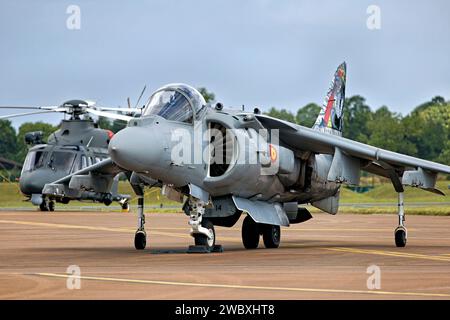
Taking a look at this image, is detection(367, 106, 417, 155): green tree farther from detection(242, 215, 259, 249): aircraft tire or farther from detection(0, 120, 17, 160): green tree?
detection(242, 215, 259, 249): aircraft tire

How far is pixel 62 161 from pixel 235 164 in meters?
28.8

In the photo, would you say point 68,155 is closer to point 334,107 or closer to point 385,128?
point 334,107


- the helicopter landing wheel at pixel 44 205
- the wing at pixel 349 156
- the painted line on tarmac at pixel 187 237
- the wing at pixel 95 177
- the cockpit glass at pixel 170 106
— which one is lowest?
the helicopter landing wheel at pixel 44 205

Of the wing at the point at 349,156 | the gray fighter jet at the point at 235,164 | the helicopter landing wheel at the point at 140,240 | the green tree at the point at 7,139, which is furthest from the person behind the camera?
the green tree at the point at 7,139

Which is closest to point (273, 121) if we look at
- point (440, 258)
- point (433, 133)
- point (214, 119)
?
point (214, 119)

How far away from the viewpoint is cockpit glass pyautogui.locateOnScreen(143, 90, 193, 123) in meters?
18.4

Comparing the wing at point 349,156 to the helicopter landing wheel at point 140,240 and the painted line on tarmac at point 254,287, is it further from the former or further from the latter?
the painted line on tarmac at point 254,287

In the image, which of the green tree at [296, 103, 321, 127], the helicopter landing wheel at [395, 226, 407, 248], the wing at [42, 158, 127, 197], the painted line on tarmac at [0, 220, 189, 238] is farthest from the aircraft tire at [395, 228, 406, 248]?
the green tree at [296, 103, 321, 127]

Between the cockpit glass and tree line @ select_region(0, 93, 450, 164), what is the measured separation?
66.5 metres

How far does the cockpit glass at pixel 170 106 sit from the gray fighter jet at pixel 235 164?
0.02 metres

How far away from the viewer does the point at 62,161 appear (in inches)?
1853

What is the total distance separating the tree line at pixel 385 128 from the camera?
352ft

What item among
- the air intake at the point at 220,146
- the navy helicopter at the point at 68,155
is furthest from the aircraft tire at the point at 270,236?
the navy helicopter at the point at 68,155
